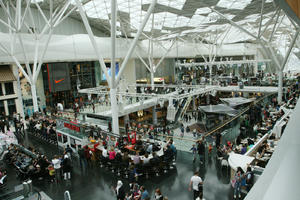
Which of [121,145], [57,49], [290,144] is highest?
[57,49]

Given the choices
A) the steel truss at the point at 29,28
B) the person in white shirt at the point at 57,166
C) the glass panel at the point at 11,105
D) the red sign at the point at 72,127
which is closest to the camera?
the person in white shirt at the point at 57,166

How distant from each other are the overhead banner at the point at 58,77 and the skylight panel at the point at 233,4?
75.3ft

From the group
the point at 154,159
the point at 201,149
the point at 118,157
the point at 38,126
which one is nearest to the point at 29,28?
the point at 38,126

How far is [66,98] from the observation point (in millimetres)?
35281

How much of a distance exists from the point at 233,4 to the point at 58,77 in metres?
24.9

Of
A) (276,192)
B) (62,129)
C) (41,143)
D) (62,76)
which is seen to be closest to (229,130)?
(62,129)

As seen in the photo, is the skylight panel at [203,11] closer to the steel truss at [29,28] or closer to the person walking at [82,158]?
the steel truss at [29,28]

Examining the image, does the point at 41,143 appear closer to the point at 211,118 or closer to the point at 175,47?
the point at 211,118

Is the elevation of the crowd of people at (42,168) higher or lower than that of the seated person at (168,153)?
lower

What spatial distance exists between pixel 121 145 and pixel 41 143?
820cm

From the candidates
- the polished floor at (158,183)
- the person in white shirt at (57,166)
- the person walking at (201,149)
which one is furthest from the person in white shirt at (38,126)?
the person walking at (201,149)

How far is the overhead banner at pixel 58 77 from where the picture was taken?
31.8 metres

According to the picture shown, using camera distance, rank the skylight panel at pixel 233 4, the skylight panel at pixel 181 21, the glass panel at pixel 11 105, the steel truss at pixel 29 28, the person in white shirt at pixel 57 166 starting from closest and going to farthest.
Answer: the person in white shirt at pixel 57 166, the steel truss at pixel 29 28, the skylight panel at pixel 233 4, the glass panel at pixel 11 105, the skylight panel at pixel 181 21

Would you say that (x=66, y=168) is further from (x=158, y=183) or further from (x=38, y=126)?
(x=38, y=126)
